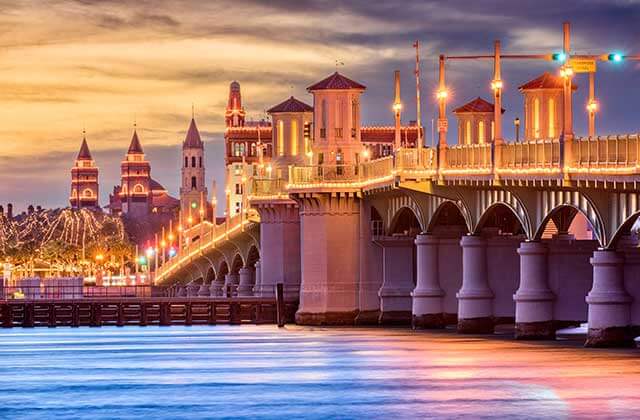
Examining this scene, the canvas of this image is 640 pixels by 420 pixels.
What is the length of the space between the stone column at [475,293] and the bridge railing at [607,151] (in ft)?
75.8

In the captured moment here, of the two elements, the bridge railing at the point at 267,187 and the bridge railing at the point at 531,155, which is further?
the bridge railing at the point at 267,187

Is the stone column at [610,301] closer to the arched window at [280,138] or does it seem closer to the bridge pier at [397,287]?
the bridge pier at [397,287]

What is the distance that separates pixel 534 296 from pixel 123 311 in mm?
57226

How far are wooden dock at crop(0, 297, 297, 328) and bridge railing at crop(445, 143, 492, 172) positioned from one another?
114 feet

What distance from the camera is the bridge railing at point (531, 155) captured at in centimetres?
9644

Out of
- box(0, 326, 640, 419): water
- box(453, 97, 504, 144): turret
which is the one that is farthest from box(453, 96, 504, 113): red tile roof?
box(0, 326, 640, 419): water

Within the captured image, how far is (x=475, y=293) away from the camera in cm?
11669

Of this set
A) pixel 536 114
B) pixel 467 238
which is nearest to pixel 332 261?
pixel 536 114

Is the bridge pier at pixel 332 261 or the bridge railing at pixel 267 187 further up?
the bridge railing at pixel 267 187

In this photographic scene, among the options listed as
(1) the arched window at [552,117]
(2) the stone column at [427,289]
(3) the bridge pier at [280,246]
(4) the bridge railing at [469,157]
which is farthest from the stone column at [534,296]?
(3) the bridge pier at [280,246]

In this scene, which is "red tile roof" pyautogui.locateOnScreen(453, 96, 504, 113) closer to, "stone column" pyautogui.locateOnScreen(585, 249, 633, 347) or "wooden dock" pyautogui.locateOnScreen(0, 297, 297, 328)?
"wooden dock" pyautogui.locateOnScreen(0, 297, 297, 328)

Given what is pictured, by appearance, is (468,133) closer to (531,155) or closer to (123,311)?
(123,311)

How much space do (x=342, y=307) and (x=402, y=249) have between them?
5.32 m

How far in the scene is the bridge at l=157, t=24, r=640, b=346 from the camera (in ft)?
314
